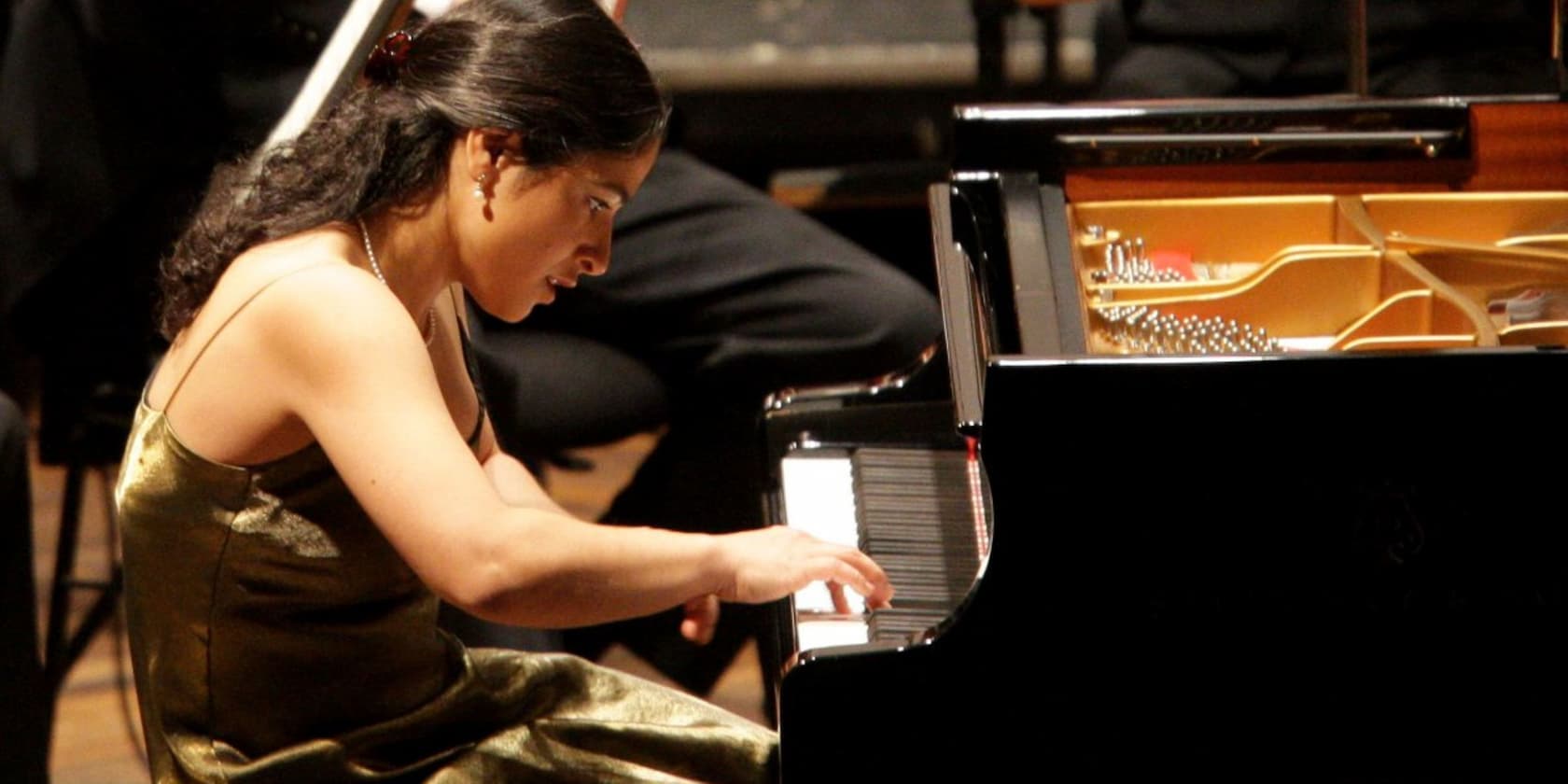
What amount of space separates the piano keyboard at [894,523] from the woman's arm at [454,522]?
0.10 metres

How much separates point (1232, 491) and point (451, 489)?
0.54 meters

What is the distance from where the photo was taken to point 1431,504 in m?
1.30

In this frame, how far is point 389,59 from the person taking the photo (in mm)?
1557

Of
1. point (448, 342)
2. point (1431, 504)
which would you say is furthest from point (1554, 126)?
point (448, 342)

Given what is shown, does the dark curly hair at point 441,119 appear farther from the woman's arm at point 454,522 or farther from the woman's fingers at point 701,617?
the woman's fingers at point 701,617

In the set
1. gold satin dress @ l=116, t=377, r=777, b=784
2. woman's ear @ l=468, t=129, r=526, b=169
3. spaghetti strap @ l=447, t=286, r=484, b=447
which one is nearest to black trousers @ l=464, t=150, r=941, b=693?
spaghetti strap @ l=447, t=286, r=484, b=447

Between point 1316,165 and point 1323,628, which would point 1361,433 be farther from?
point 1316,165

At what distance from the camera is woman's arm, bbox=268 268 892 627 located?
1334 millimetres

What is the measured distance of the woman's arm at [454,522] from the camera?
1.33 meters

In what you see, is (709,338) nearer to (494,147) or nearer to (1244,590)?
(494,147)

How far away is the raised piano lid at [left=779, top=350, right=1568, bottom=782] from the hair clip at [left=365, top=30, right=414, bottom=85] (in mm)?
579

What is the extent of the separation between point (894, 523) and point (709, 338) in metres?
0.90

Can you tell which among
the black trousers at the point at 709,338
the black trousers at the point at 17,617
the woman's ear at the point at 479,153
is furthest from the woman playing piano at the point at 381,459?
the black trousers at the point at 709,338

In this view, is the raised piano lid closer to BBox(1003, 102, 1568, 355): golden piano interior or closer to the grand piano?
the grand piano
